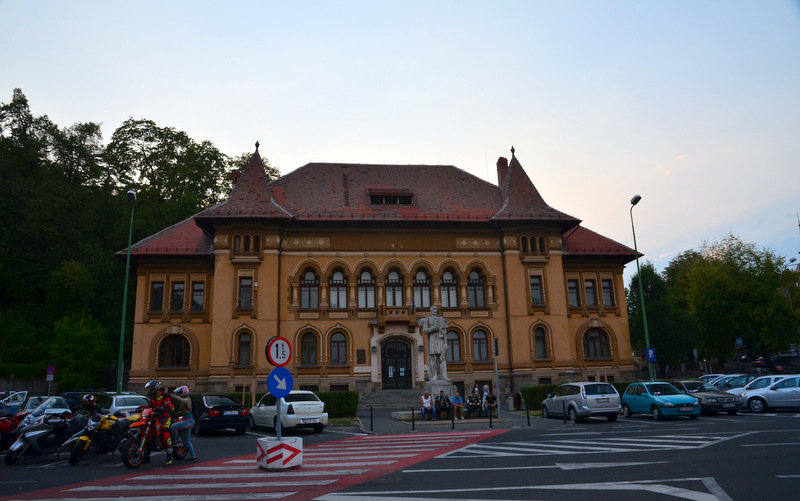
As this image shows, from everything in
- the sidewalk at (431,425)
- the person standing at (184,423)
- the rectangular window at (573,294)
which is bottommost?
the sidewalk at (431,425)

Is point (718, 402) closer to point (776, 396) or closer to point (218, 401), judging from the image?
point (776, 396)

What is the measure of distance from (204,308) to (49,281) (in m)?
19.8

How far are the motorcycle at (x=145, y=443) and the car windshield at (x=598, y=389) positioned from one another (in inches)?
601

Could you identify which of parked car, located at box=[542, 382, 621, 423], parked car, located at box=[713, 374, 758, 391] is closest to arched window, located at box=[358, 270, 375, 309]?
parked car, located at box=[542, 382, 621, 423]

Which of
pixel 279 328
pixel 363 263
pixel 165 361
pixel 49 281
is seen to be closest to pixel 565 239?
pixel 363 263

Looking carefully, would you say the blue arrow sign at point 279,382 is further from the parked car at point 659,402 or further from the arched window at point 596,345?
the arched window at point 596,345

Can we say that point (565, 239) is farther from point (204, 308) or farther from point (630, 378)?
point (204, 308)

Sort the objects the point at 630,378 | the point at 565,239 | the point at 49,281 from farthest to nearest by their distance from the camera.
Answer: the point at 49,281
the point at 565,239
the point at 630,378

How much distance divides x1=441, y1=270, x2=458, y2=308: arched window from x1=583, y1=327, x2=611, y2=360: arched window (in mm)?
9582

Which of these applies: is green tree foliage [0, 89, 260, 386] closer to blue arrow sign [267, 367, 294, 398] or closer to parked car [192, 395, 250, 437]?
parked car [192, 395, 250, 437]

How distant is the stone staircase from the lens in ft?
105

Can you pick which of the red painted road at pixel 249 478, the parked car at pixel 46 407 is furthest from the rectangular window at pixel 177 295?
the red painted road at pixel 249 478

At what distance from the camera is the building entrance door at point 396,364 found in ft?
115

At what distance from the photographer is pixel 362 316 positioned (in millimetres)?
35719
